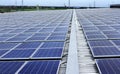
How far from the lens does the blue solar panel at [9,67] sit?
11665 millimetres

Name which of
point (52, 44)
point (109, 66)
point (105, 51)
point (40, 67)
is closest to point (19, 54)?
point (40, 67)

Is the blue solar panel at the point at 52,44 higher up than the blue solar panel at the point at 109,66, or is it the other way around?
the blue solar panel at the point at 52,44

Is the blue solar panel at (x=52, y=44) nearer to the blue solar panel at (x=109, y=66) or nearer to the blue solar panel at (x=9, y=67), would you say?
the blue solar panel at (x=9, y=67)

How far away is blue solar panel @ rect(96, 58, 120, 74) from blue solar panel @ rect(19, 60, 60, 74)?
1942mm

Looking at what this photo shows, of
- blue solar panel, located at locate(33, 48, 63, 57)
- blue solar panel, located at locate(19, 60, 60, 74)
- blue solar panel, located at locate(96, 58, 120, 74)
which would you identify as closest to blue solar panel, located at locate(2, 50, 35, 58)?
blue solar panel, located at locate(33, 48, 63, 57)

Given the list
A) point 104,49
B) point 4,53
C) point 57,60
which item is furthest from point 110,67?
point 4,53

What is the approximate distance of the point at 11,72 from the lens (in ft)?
37.8

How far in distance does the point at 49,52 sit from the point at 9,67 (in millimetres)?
3458

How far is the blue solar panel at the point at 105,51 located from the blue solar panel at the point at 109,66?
2.83ft

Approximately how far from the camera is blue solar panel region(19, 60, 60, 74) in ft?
37.8

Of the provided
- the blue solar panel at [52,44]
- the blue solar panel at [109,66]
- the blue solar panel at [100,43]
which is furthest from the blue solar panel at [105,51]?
the blue solar panel at [52,44]

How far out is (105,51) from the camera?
1493 cm

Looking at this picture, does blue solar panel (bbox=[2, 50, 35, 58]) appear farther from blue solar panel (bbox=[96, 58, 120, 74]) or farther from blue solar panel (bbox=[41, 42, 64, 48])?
blue solar panel (bbox=[96, 58, 120, 74])

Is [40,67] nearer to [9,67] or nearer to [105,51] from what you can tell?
[9,67]
